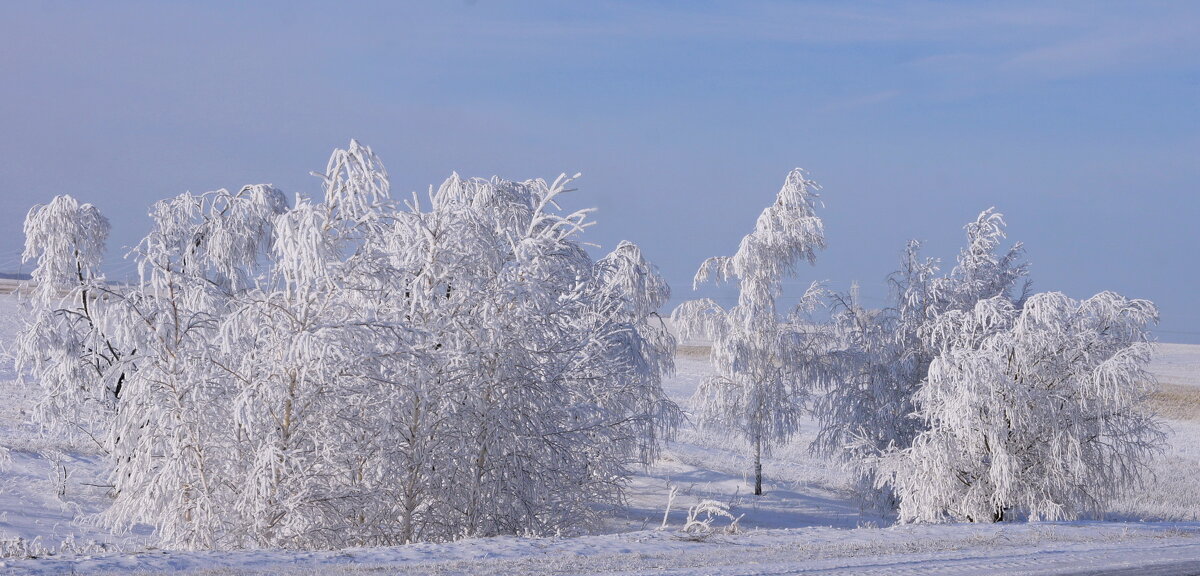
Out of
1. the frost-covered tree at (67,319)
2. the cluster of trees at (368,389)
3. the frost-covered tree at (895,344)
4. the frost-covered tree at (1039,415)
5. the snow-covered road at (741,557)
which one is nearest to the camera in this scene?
the snow-covered road at (741,557)

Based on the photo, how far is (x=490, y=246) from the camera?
36.2 ft

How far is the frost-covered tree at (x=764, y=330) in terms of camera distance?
23141 millimetres

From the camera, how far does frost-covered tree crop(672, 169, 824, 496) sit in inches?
911

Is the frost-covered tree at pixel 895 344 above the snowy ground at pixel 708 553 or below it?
above

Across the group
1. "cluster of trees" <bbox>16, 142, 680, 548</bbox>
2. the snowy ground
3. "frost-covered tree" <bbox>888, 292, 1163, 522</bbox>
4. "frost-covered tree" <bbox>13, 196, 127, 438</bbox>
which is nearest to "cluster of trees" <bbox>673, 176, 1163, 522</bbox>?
"frost-covered tree" <bbox>888, 292, 1163, 522</bbox>

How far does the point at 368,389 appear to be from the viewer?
9898 millimetres

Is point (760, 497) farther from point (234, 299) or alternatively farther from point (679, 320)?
point (234, 299)

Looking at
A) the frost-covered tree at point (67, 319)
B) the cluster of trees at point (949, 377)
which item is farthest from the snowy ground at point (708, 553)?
the cluster of trees at point (949, 377)

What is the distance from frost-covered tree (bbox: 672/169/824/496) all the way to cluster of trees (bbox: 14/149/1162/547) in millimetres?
6122

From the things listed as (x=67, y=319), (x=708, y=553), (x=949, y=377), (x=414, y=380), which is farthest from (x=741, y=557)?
(x=67, y=319)

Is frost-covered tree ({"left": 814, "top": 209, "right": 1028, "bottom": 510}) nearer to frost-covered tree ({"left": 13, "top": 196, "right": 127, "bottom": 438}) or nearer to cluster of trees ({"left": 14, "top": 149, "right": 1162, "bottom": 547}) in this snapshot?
cluster of trees ({"left": 14, "top": 149, "right": 1162, "bottom": 547})

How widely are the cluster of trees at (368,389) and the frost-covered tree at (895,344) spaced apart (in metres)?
10.5

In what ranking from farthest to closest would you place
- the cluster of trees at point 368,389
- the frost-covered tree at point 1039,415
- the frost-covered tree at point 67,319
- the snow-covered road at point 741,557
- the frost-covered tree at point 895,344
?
the frost-covered tree at point 895,344, the frost-covered tree at point 67,319, the frost-covered tree at point 1039,415, the cluster of trees at point 368,389, the snow-covered road at point 741,557

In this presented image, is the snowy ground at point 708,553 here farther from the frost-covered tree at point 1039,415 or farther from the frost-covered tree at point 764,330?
the frost-covered tree at point 764,330
